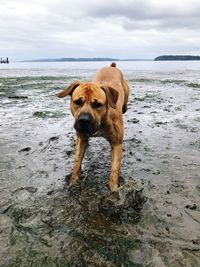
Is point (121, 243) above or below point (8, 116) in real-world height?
above

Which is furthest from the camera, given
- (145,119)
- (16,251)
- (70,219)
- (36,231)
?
(145,119)

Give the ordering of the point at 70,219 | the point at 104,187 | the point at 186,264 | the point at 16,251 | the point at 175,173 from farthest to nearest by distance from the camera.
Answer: the point at 175,173, the point at 104,187, the point at 70,219, the point at 16,251, the point at 186,264

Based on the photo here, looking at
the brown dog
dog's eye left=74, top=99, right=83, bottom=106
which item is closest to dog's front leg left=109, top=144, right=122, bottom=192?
the brown dog

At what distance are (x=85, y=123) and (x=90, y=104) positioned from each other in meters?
0.42

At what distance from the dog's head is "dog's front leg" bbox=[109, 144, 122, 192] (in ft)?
1.90

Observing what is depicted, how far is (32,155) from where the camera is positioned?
678 cm

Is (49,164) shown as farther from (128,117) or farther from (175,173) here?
(128,117)

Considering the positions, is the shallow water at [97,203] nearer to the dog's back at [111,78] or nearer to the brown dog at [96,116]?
the brown dog at [96,116]

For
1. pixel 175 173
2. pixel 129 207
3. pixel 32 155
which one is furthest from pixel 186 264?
pixel 32 155

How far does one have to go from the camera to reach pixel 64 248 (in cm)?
353

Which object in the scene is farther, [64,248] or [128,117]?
[128,117]

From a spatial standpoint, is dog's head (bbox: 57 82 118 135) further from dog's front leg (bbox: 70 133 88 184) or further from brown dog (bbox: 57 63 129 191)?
dog's front leg (bbox: 70 133 88 184)

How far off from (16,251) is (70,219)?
2.83ft

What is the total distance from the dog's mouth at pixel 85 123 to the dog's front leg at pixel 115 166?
0.77 meters
